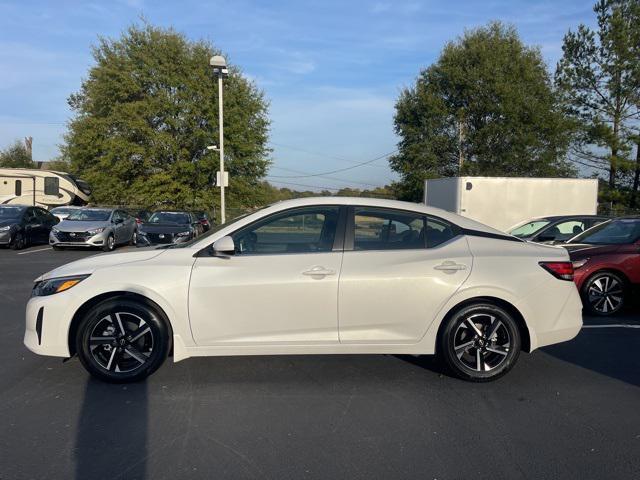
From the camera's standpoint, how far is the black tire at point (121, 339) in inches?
179

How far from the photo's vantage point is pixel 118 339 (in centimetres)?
460

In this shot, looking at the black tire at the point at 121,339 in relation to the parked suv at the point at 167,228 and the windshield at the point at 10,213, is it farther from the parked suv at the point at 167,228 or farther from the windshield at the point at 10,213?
the windshield at the point at 10,213

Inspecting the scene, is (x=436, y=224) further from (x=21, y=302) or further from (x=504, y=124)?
(x=504, y=124)

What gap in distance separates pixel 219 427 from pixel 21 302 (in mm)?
6060

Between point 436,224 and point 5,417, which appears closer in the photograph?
point 5,417

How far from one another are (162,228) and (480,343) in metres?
14.7

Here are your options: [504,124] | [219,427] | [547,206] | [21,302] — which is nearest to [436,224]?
[219,427]

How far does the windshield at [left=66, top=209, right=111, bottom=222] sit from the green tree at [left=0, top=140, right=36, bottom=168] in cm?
4655

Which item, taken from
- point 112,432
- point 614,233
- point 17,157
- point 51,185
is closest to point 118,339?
point 112,432

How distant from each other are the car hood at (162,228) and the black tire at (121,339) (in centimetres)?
1351

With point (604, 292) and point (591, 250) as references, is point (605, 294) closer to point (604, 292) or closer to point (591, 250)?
point (604, 292)

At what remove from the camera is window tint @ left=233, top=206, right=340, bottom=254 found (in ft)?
15.6

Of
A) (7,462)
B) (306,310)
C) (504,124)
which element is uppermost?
(504,124)

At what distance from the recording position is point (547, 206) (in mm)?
17672
